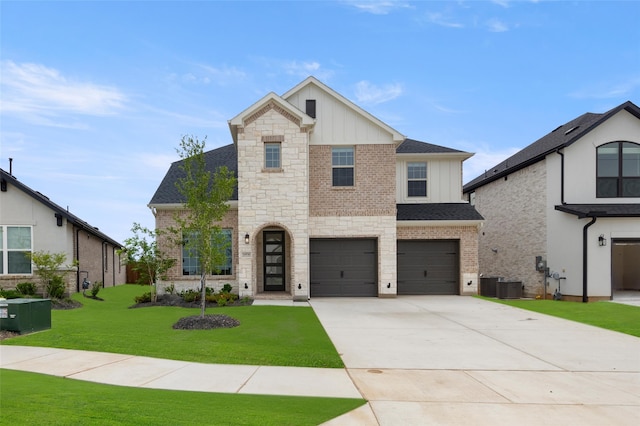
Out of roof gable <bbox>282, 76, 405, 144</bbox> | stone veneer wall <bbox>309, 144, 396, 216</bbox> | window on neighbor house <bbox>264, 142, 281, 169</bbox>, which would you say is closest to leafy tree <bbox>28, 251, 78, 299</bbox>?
window on neighbor house <bbox>264, 142, 281, 169</bbox>

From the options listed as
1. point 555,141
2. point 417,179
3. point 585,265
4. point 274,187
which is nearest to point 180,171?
point 274,187

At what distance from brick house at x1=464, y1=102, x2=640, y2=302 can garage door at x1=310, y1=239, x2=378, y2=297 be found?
8195 mm

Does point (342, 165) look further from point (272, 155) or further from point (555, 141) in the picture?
point (555, 141)

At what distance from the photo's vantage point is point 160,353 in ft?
26.3

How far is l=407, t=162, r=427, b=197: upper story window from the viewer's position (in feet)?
66.8

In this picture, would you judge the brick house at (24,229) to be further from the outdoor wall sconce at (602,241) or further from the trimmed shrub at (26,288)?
the outdoor wall sconce at (602,241)

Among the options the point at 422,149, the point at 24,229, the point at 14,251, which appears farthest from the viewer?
the point at 422,149

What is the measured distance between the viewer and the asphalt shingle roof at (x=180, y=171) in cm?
1795

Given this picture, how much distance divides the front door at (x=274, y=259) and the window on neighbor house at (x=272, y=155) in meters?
3.22

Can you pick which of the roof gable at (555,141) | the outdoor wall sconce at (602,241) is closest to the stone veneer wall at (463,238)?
the outdoor wall sconce at (602,241)

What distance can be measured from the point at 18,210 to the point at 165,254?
6.57 metres

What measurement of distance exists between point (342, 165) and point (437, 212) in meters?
5.24

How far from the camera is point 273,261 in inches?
720

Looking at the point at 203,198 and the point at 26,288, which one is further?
the point at 26,288
